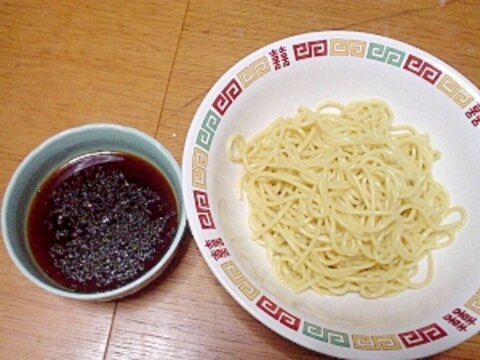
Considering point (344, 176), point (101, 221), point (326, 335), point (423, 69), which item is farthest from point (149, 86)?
point (326, 335)

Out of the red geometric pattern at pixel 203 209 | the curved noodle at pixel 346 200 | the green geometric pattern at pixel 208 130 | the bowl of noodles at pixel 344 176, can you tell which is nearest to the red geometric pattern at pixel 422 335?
the bowl of noodles at pixel 344 176

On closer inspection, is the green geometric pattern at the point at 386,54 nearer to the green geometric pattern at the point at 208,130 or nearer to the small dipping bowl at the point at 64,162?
the green geometric pattern at the point at 208,130

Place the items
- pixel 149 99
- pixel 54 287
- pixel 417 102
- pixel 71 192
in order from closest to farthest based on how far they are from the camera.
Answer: pixel 54 287 < pixel 71 192 < pixel 417 102 < pixel 149 99

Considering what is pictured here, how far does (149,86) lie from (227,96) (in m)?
0.32

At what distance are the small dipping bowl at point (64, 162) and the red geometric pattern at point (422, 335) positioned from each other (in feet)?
1.47

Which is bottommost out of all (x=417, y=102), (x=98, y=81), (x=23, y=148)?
(x=23, y=148)

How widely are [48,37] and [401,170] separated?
38.7 inches

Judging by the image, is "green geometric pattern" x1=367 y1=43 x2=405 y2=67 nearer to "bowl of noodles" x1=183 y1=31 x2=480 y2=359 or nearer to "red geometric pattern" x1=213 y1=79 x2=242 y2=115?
"bowl of noodles" x1=183 y1=31 x2=480 y2=359

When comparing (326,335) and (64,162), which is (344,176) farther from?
(64,162)

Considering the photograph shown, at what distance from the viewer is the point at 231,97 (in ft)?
3.88

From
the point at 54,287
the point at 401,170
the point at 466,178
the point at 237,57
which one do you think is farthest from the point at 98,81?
the point at 466,178

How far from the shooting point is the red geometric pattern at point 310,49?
124cm

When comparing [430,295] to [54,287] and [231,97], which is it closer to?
[231,97]

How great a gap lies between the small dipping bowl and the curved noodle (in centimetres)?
18
